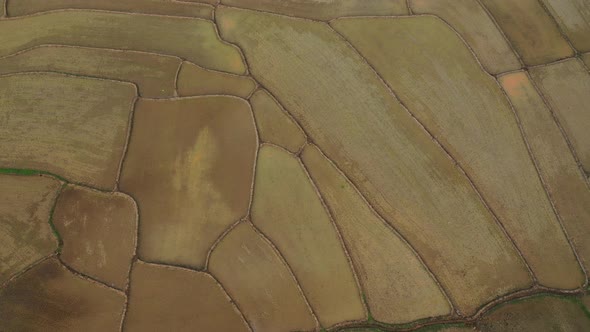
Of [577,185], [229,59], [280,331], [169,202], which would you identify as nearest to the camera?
[280,331]

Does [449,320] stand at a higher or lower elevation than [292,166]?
lower

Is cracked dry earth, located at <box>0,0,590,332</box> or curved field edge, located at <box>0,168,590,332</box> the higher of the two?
cracked dry earth, located at <box>0,0,590,332</box>

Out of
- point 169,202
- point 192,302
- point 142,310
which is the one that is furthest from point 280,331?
point 169,202

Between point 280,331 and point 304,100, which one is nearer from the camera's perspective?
point 280,331

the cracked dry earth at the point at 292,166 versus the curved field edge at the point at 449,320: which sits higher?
the cracked dry earth at the point at 292,166

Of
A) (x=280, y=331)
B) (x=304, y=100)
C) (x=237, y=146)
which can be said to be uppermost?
(x=304, y=100)

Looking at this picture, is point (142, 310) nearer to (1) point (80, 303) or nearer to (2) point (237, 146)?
(1) point (80, 303)

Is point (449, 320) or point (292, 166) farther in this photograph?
point (292, 166)

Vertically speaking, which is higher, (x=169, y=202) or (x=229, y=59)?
(x=229, y=59)
